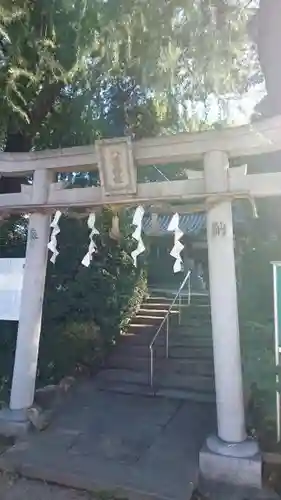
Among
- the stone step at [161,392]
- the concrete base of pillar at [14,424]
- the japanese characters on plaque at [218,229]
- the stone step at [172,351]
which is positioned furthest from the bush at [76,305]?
the japanese characters on plaque at [218,229]

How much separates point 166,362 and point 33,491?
4.43 m

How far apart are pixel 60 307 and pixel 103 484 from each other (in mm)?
4335

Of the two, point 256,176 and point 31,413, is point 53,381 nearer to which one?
point 31,413

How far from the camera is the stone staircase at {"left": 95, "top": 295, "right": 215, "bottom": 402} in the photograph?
306 inches

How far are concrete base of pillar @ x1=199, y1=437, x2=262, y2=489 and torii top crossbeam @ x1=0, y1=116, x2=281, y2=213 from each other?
8.67 ft

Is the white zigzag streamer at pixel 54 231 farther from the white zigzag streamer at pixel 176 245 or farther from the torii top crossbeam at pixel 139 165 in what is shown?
the white zigzag streamer at pixel 176 245

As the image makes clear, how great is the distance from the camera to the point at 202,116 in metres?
9.21

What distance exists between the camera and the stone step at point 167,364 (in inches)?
327

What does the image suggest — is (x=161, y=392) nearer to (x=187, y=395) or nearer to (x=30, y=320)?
(x=187, y=395)

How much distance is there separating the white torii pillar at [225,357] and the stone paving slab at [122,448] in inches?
14.8

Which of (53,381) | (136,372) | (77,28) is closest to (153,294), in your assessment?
(136,372)

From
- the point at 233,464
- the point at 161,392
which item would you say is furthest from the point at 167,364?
the point at 233,464

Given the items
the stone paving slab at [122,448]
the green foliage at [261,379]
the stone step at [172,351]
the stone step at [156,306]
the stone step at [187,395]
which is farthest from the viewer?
the stone step at [156,306]

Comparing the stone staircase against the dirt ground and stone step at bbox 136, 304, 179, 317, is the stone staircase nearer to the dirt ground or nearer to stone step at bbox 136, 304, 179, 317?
stone step at bbox 136, 304, 179, 317
